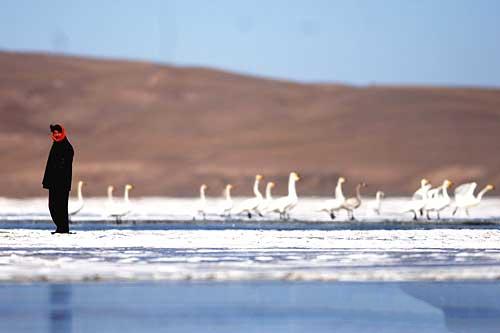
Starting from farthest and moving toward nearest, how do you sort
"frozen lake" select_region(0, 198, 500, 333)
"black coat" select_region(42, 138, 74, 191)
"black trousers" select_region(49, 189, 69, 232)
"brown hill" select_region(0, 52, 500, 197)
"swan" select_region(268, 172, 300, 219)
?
"brown hill" select_region(0, 52, 500, 197) < "swan" select_region(268, 172, 300, 219) < "black trousers" select_region(49, 189, 69, 232) < "black coat" select_region(42, 138, 74, 191) < "frozen lake" select_region(0, 198, 500, 333)

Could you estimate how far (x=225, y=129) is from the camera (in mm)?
Answer: 118750

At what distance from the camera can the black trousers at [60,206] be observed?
23.4m

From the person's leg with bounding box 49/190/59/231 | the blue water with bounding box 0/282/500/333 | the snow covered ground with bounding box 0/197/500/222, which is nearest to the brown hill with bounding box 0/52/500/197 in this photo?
the snow covered ground with bounding box 0/197/500/222

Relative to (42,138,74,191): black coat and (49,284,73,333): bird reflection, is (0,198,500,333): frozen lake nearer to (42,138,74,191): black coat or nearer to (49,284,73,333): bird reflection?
(49,284,73,333): bird reflection

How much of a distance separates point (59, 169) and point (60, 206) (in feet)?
2.17

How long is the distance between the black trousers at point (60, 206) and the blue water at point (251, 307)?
29.9 feet

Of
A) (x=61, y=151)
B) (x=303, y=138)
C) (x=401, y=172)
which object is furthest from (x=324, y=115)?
(x=61, y=151)

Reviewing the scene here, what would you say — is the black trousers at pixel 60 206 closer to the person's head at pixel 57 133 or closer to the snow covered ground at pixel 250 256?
the snow covered ground at pixel 250 256

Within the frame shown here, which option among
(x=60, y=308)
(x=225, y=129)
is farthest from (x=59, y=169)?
(x=225, y=129)

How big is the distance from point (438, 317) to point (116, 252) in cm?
748

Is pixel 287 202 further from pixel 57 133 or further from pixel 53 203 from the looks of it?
pixel 57 133

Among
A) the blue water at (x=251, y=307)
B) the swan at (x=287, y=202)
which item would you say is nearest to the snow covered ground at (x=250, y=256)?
the blue water at (x=251, y=307)

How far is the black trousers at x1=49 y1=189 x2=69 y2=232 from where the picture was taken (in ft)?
76.7

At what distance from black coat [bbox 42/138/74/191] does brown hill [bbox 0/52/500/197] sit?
73038 millimetres
